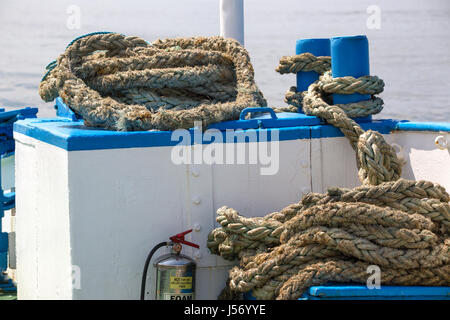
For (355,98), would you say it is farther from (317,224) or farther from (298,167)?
(317,224)

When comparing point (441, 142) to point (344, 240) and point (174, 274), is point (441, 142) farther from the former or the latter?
point (174, 274)

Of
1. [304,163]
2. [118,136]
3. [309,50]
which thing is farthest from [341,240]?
[309,50]

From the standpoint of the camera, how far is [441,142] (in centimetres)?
358

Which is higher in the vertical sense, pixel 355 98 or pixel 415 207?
pixel 355 98

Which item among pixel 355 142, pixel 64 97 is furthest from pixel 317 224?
A: pixel 64 97

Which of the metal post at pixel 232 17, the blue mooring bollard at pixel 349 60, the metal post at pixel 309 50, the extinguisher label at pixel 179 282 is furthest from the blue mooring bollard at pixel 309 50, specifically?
the extinguisher label at pixel 179 282

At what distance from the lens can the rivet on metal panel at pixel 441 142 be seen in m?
3.57

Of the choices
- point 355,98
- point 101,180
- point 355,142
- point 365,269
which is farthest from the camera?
point 355,98

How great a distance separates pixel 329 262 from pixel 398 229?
330 millimetres

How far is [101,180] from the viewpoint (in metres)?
3.21

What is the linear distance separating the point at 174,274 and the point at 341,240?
0.78m

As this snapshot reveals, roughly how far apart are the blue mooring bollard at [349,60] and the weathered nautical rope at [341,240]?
0.88 metres

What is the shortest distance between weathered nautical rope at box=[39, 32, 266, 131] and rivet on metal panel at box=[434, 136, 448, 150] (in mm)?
968

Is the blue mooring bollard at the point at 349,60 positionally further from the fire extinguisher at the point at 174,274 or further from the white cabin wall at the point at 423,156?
the fire extinguisher at the point at 174,274
